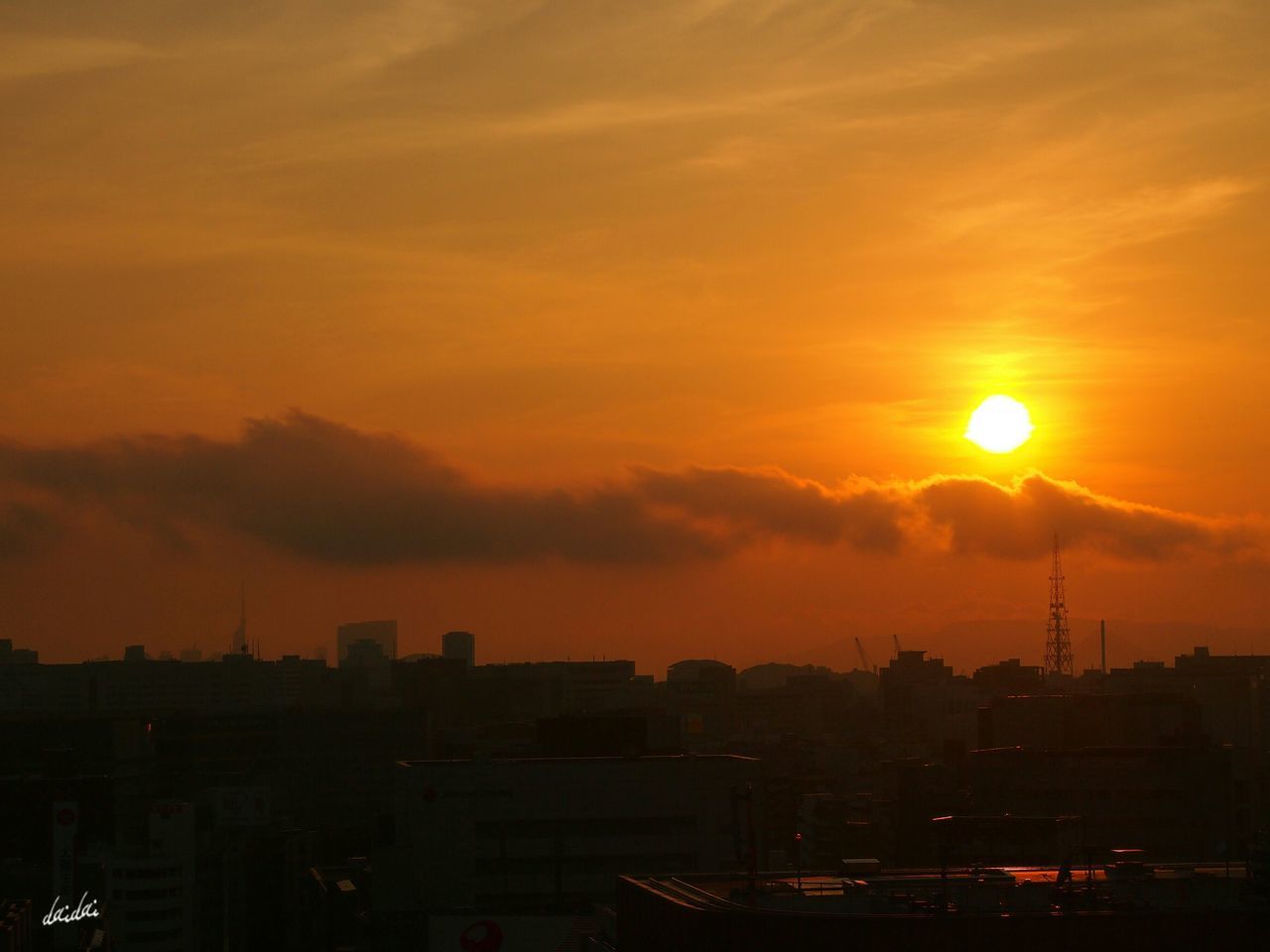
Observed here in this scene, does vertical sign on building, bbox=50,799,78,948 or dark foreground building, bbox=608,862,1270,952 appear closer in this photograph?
dark foreground building, bbox=608,862,1270,952

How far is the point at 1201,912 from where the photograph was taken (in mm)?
24734

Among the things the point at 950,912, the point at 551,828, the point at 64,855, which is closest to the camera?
the point at 950,912

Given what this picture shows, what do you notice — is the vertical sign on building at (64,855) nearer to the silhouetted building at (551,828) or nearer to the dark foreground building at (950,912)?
the silhouetted building at (551,828)

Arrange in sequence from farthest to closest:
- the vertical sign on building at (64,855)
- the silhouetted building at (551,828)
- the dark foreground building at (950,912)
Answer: the vertical sign on building at (64,855)
the silhouetted building at (551,828)
the dark foreground building at (950,912)

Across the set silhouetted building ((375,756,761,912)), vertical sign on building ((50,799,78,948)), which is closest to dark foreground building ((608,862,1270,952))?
silhouetted building ((375,756,761,912))

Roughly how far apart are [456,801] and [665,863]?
28.8ft

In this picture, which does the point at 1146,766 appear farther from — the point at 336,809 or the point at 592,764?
the point at 336,809

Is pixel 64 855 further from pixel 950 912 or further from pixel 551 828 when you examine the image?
pixel 950 912

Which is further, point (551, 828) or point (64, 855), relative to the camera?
point (64, 855)

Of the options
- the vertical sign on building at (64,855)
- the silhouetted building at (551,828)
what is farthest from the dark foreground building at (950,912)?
the vertical sign on building at (64,855)

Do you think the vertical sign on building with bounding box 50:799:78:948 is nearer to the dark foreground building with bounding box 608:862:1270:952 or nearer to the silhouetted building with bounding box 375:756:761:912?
the silhouetted building with bounding box 375:756:761:912

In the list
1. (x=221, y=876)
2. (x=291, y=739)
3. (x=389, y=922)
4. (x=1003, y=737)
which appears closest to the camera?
(x=389, y=922)

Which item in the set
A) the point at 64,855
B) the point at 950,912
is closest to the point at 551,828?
A: the point at 64,855

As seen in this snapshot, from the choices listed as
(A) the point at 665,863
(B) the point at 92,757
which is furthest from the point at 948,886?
(B) the point at 92,757
